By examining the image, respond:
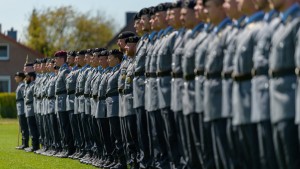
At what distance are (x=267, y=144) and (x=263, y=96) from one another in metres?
0.45

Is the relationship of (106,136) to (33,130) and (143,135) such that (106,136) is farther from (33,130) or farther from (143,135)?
(33,130)

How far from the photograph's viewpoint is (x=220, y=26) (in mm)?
10672

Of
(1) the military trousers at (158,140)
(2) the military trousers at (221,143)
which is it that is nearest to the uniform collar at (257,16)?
(2) the military trousers at (221,143)

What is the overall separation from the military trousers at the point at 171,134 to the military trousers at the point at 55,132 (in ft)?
31.5

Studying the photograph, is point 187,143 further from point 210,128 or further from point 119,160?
point 119,160

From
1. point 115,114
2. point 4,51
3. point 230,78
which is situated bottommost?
point 115,114

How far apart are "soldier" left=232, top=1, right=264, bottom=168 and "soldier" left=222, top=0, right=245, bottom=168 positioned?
21 cm

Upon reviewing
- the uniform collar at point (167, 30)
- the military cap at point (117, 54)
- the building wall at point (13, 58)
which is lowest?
the military cap at point (117, 54)

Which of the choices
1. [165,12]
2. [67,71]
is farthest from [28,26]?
[165,12]

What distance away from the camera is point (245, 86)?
959cm

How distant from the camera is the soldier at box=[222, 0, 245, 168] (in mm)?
9984

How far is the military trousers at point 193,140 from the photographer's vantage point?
11.3 metres

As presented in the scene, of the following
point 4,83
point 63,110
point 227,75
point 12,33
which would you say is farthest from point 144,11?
point 12,33

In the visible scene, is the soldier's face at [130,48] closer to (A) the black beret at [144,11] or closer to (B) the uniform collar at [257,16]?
(A) the black beret at [144,11]
